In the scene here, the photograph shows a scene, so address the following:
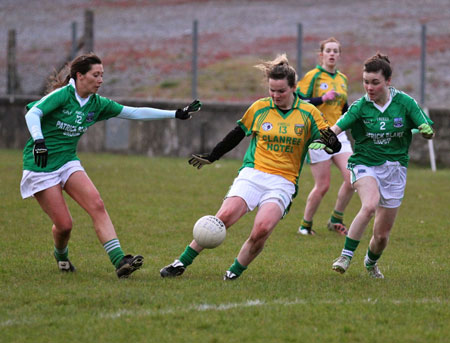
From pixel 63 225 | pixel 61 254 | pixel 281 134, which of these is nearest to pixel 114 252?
pixel 63 225

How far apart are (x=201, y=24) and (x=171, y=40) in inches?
209

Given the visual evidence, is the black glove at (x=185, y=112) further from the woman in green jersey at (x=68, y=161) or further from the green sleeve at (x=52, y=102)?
the green sleeve at (x=52, y=102)

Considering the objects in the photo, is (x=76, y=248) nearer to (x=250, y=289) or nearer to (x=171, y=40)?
(x=250, y=289)

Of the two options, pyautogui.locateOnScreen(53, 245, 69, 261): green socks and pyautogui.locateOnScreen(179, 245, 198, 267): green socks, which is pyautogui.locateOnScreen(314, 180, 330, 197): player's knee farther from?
pyautogui.locateOnScreen(53, 245, 69, 261): green socks

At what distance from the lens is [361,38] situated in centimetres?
2161

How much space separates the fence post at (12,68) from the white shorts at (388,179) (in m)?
14.9

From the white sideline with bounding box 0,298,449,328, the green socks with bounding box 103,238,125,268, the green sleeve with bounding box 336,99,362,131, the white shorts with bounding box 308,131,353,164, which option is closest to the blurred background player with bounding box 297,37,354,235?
the white shorts with bounding box 308,131,353,164

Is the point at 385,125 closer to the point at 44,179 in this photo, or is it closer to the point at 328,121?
the point at 44,179

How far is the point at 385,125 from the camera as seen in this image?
7.02 m

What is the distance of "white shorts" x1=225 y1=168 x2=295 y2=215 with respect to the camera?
675 centimetres

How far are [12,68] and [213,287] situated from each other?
15388mm

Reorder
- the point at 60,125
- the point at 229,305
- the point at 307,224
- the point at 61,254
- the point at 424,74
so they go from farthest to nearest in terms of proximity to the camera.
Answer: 1. the point at 424,74
2. the point at 307,224
3. the point at 61,254
4. the point at 60,125
5. the point at 229,305

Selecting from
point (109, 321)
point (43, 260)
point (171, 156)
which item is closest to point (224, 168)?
point (171, 156)

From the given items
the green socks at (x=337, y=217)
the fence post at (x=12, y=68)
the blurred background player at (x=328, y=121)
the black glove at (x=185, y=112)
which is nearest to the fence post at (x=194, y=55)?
the fence post at (x=12, y=68)
